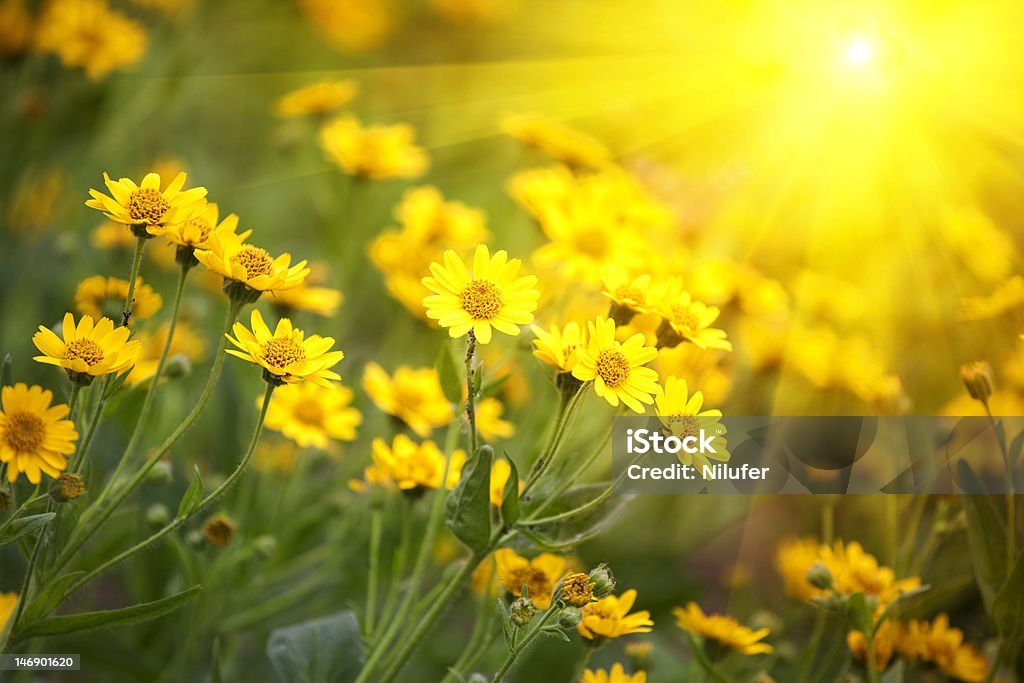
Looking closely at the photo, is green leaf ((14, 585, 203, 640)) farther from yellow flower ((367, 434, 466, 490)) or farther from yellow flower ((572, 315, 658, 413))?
yellow flower ((572, 315, 658, 413))

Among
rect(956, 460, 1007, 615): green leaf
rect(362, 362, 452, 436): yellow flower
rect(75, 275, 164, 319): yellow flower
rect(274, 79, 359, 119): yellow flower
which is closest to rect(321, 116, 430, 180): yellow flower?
rect(274, 79, 359, 119): yellow flower

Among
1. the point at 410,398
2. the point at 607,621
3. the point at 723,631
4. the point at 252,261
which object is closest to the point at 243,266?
the point at 252,261

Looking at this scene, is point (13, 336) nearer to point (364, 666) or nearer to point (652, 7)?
point (364, 666)

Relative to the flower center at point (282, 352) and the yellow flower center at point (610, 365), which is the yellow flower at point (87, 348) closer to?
the flower center at point (282, 352)

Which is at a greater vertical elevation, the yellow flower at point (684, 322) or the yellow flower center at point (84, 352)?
the yellow flower at point (684, 322)

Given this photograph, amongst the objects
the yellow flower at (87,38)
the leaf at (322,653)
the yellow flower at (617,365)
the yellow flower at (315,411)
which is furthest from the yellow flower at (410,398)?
the yellow flower at (87,38)

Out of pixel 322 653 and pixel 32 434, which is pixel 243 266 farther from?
pixel 322 653
